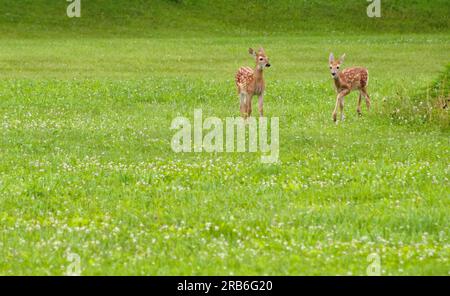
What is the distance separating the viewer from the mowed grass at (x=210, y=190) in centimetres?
1065

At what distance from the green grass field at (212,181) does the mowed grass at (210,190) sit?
3 cm

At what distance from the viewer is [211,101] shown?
28.6 m

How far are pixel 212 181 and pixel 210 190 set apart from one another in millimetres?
714

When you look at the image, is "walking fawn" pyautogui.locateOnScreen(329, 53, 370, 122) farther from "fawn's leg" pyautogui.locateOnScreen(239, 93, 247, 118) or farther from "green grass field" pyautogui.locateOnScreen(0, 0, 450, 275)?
"fawn's leg" pyautogui.locateOnScreen(239, 93, 247, 118)

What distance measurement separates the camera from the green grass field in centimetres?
1072

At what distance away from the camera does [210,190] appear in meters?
14.5

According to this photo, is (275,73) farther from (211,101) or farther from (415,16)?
(415,16)

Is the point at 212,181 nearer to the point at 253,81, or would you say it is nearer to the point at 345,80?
the point at 253,81

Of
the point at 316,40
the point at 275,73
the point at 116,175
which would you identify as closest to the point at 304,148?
the point at 116,175

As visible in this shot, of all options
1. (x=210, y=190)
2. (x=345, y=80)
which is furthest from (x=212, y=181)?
(x=345, y=80)

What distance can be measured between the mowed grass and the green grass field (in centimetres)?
3

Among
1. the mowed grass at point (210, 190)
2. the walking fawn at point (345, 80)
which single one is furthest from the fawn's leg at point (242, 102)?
the walking fawn at point (345, 80)

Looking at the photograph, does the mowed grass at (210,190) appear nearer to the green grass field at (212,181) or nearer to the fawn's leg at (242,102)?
the green grass field at (212,181)
